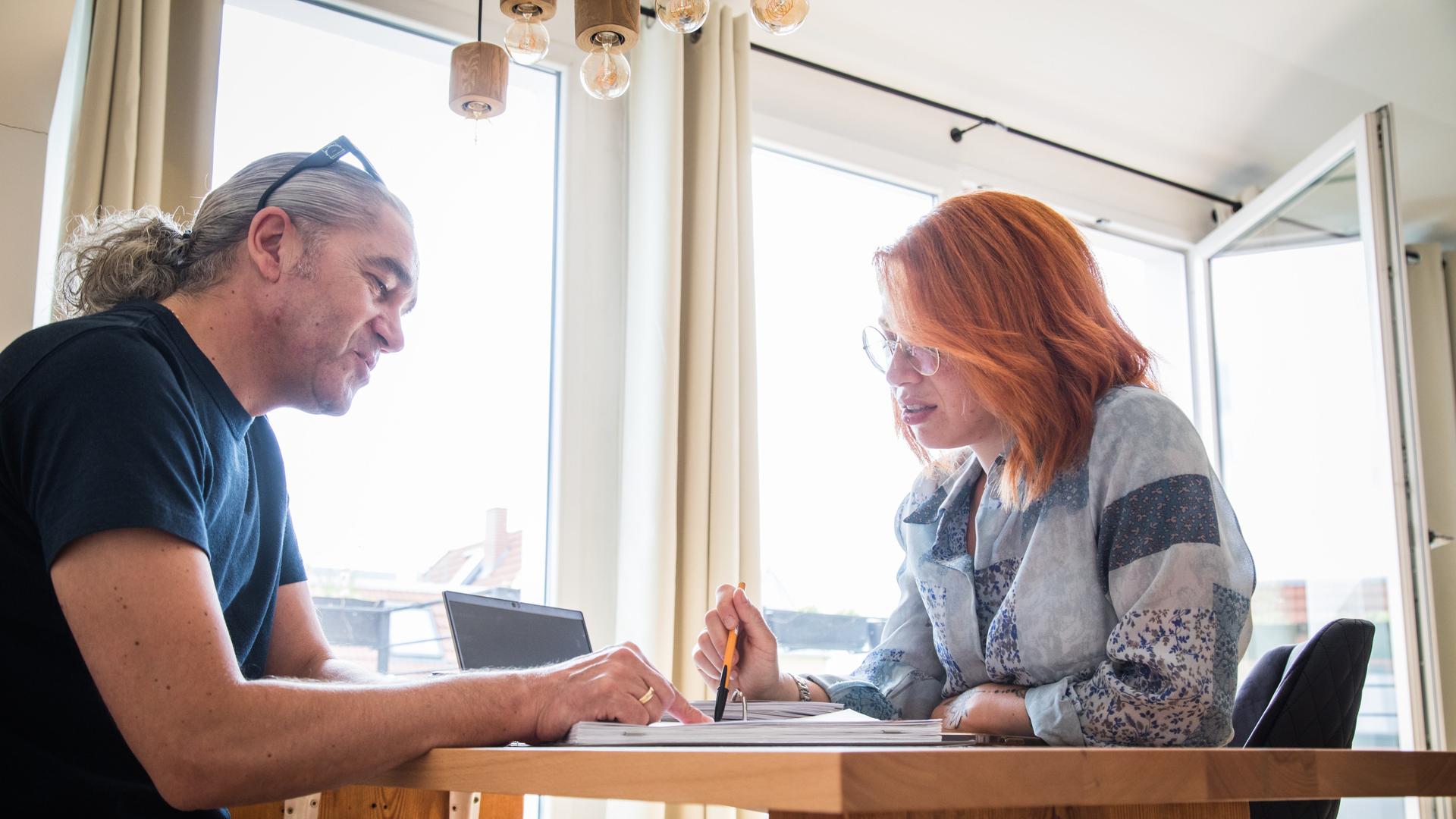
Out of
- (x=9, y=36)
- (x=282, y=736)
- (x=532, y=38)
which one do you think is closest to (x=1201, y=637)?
(x=282, y=736)

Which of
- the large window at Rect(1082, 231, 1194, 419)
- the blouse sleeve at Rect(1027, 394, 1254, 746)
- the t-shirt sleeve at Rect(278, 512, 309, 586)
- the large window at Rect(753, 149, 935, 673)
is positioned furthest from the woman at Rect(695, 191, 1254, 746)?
the large window at Rect(1082, 231, 1194, 419)

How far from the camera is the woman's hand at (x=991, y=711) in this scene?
4.09ft

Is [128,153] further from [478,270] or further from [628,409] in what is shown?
[628,409]

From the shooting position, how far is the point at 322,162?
1.32 m

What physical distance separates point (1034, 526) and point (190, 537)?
886 mm

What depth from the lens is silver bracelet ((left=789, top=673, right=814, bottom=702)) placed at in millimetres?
1480

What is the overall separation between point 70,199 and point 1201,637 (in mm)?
1985

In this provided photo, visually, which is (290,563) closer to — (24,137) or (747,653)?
(747,653)

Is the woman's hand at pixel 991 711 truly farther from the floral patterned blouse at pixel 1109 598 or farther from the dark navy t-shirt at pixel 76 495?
the dark navy t-shirt at pixel 76 495

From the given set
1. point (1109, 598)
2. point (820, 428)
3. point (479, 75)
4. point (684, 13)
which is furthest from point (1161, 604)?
point (820, 428)

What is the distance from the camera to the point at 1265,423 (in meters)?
3.86

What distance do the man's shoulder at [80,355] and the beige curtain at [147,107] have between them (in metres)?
1.16

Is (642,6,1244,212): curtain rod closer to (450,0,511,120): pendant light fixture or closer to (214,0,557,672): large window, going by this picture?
(214,0,557,672): large window

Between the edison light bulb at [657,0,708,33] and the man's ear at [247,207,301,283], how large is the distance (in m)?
0.63
